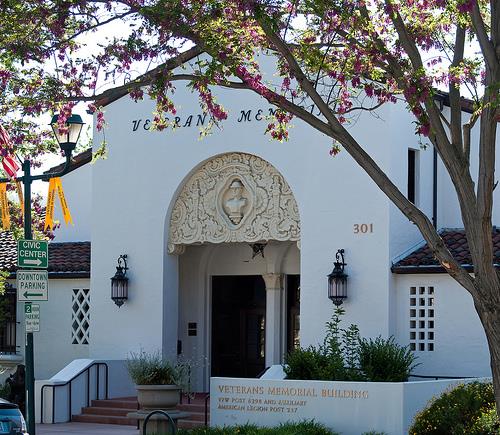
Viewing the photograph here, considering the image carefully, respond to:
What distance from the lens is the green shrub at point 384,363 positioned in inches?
810

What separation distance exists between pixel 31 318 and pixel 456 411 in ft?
20.7

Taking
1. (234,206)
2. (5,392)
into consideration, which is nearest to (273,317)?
(234,206)

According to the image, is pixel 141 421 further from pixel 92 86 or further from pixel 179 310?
pixel 92 86

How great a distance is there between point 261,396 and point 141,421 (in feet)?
8.53

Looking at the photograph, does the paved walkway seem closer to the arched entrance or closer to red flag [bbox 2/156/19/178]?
the arched entrance

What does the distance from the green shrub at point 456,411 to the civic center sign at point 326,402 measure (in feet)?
4.34

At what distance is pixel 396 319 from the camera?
2259 centimetres

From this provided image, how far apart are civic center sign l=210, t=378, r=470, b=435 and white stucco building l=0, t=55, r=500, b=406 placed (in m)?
2.84

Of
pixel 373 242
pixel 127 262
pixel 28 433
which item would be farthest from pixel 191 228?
pixel 28 433

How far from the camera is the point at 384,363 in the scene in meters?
20.8

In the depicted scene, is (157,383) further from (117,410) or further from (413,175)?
(413,175)

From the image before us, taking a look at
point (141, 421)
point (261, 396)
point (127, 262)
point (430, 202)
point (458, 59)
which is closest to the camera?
point (458, 59)

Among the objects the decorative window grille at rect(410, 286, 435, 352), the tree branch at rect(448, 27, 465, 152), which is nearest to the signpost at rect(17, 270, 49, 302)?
the tree branch at rect(448, 27, 465, 152)

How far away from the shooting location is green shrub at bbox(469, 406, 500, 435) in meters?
16.3
